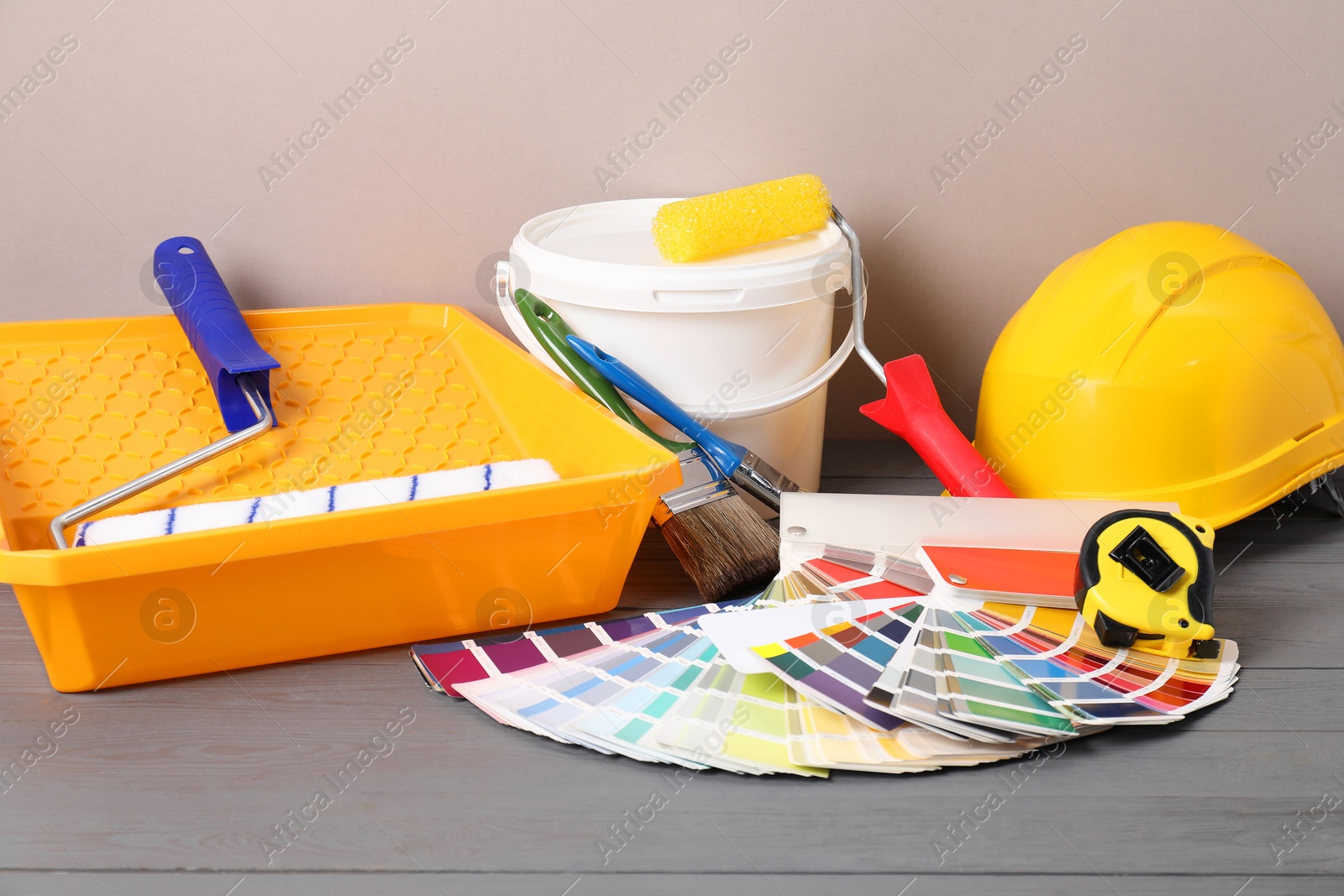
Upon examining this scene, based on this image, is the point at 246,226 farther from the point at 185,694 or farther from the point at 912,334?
the point at 912,334

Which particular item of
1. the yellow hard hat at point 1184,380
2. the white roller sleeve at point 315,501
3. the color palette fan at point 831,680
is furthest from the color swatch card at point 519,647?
the yellow hard hat at point 1184,380

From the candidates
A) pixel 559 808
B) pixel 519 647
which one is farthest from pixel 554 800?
pixel 519 647

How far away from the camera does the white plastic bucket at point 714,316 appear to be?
0.77 m

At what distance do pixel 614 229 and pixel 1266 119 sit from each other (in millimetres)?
670

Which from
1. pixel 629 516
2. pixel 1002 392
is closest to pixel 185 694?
pixel 629 516

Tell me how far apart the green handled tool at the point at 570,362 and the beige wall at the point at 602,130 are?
0.75ft

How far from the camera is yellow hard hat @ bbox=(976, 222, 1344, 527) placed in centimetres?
75

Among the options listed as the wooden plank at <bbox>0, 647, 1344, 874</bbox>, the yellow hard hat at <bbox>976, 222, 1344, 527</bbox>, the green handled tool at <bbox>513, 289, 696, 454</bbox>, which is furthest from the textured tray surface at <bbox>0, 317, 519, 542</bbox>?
the yellow hard hat at <bbox>976, 222, 1344, 527</bbox>

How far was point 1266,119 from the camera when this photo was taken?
0.98 m

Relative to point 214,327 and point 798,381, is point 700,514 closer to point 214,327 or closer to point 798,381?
point 798,381

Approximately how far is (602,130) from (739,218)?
0.77 feet

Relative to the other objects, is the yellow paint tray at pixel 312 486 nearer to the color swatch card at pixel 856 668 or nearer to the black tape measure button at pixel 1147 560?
the color swatch card at pixel 856 668

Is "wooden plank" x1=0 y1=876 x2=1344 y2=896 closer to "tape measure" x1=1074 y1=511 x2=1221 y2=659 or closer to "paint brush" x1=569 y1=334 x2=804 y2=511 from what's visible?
"tape measure" x1=1074 y1=511 x2=1221 y2=659

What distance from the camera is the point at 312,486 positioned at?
0.80 m
